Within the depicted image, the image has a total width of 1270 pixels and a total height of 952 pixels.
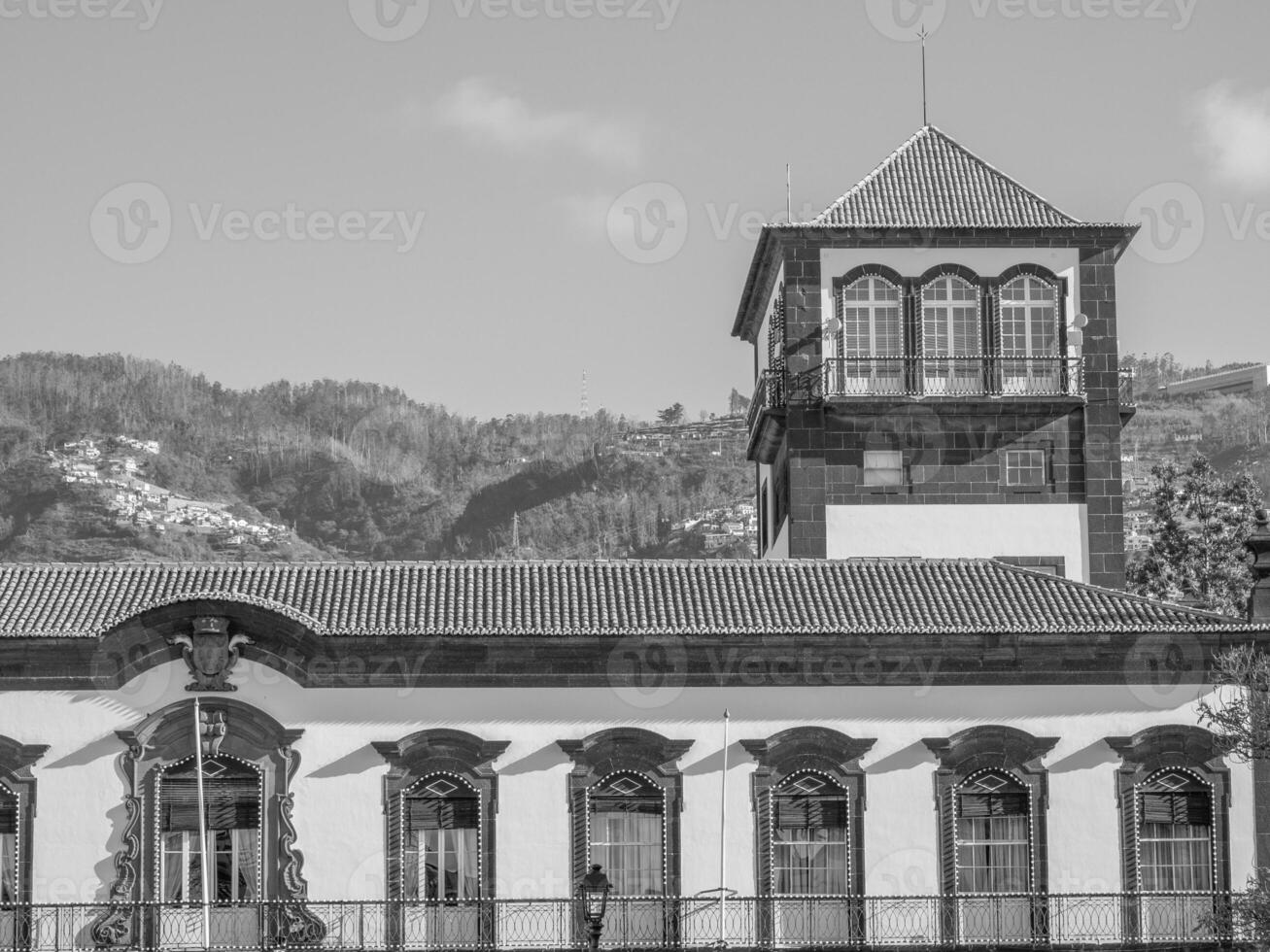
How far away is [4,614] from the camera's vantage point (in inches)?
1320

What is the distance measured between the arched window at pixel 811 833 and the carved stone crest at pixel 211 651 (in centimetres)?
816

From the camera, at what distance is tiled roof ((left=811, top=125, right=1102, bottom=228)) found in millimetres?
42250

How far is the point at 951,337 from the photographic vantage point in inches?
1662

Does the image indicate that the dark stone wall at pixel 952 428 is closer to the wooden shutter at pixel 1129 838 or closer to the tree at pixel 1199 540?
the wooden shutter at pixel 1129 838

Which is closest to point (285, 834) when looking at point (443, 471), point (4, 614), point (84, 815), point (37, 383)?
point (84, 815)

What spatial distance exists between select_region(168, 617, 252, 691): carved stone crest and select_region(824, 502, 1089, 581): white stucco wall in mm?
12798

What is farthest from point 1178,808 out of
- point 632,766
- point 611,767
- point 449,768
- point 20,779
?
point 20,779

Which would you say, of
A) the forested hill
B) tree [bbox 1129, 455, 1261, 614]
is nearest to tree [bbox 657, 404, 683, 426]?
the forested hill

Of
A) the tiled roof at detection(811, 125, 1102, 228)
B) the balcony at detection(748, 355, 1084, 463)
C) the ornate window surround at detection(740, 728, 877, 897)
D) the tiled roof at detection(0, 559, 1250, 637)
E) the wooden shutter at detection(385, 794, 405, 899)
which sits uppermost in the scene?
the tiled roof at detection(811, 125, 1102, 228)

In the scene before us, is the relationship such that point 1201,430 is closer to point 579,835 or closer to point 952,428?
point 952,428

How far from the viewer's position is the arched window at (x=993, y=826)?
3353cm

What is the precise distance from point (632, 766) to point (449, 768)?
Answer: 2.66 metres

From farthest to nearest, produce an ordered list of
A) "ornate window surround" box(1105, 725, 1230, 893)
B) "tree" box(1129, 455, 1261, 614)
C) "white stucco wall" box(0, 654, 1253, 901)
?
"tree" box(1129, 455, 1261, 614) → "ornate window surround" box(1105, 725, 1230, 893) → "white stucco wall" box(0, 654, 1253, 901)

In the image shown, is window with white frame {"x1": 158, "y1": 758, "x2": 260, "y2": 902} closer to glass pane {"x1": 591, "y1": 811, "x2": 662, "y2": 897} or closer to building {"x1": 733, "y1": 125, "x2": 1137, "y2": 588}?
glass pane {"x1": 591, "y1": 811, "x2": 662, "y2": 897}
